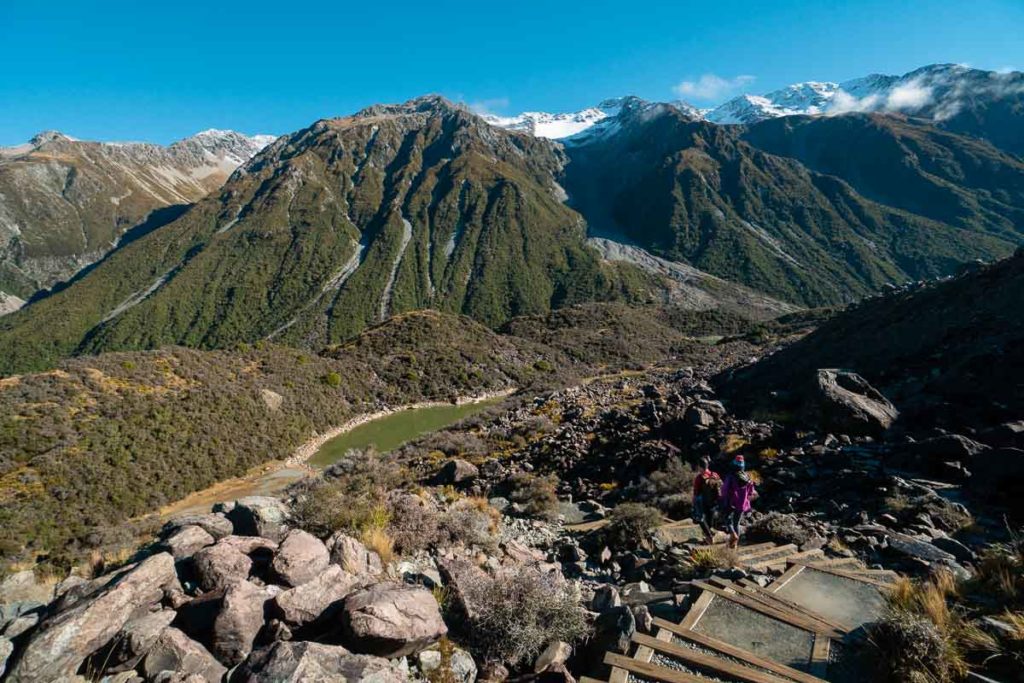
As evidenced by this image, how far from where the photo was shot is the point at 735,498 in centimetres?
1008

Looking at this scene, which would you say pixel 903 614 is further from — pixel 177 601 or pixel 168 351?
pixel 168 351

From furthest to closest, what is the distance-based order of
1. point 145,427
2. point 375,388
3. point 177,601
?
point 375,388, point 145,427, point 177,601

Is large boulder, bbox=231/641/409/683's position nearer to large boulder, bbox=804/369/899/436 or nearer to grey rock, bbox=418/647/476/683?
grey rock, bbox=418/647/476/683

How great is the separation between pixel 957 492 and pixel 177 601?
1469 centimetres

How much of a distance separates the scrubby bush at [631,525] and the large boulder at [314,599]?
22.3 ft

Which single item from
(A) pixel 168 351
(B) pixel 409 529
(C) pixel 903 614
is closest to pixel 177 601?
(B) pixel 409 529

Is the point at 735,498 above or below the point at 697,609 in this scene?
above

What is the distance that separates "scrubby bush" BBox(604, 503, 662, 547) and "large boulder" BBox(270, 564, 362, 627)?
22.3 feet

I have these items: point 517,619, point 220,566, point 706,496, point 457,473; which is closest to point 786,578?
point 706,496

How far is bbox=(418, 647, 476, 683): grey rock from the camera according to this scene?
5793 mm

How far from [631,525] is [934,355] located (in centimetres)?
1653

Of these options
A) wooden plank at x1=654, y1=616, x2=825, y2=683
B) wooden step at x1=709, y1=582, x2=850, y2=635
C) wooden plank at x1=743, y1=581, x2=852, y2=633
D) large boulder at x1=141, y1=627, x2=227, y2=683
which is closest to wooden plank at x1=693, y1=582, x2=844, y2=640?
wooden step at x1=709, y1=582, x2=850, y2=635

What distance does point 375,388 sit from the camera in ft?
183

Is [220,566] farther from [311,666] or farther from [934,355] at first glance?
[934,355]
